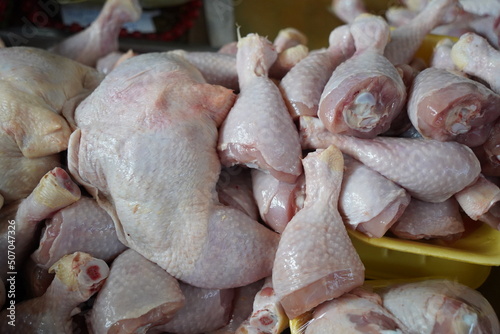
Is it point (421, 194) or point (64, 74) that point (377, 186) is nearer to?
point (421, 194)

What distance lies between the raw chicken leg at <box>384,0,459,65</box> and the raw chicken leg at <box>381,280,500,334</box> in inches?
25.6

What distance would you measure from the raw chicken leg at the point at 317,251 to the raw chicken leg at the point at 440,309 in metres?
0.12

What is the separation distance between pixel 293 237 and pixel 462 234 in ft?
1.64

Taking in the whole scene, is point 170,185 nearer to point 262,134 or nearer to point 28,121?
point 262,134

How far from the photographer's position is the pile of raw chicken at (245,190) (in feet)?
3.52

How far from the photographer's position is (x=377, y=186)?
110 cm

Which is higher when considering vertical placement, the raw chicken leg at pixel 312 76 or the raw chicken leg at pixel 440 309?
the raw chicken leg at pixel 312 76

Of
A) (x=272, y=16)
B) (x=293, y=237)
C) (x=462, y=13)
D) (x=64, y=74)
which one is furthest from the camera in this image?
(x=272, y=16)

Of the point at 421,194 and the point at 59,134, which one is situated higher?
the point at 59,134

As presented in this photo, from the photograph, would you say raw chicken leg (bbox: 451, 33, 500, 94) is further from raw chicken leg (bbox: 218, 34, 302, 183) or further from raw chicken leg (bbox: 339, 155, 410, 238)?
raw chicken leg (bbox: 218, 34, 302, 183)

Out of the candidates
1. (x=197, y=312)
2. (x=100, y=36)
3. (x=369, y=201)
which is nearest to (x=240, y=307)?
(x=197, y=312)

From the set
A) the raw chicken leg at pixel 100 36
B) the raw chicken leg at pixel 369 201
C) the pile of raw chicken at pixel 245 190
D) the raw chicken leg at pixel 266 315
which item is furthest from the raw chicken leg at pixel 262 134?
the raw chicken leg at pixel 100 36

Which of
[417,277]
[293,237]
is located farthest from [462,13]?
[293,237]

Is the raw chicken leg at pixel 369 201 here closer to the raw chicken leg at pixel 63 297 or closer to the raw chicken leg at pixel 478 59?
the raw chicken leg at pixel 478 59
